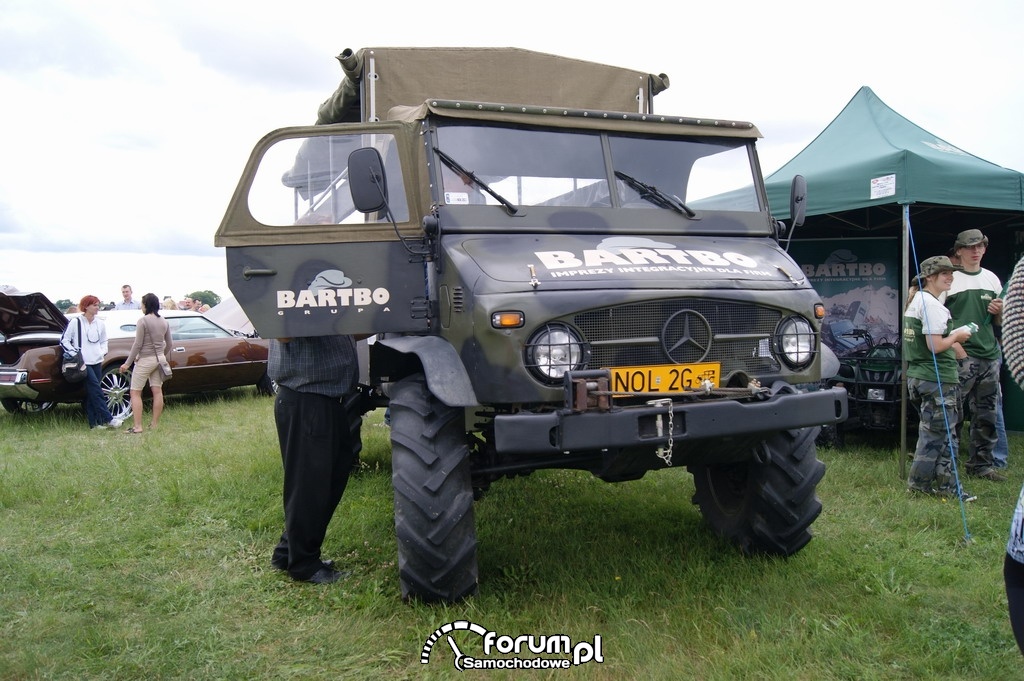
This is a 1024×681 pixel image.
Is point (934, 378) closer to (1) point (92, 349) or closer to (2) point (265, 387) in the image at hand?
(1) point (92, 349)

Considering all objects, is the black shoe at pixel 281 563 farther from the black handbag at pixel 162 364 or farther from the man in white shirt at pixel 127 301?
the man in white shirt at pixel 127 301

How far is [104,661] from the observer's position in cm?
339

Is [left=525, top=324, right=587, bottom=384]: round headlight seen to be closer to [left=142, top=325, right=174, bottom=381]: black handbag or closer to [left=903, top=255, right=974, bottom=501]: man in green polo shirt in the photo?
[left=903, top=255, right=974, bottom=501]: man in green polo shirt

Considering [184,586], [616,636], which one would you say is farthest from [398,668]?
[184,586]

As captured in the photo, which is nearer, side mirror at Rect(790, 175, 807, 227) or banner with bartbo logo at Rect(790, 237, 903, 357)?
side mirror at Rect(790, 175, 807, 227)

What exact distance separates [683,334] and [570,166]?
1335 mm

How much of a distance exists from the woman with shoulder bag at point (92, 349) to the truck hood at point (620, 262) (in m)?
7.10

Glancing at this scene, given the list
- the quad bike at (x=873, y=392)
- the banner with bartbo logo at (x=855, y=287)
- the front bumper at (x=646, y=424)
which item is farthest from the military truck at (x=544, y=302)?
the banner with bartbo logo at (x=855, y=287)

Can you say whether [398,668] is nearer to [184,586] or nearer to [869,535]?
[184,586]

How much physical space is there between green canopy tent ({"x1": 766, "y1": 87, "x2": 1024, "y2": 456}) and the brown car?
23.0 ft

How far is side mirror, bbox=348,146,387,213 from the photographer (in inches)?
158

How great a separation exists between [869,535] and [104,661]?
428cm

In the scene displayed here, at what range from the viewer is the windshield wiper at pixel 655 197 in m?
4.58

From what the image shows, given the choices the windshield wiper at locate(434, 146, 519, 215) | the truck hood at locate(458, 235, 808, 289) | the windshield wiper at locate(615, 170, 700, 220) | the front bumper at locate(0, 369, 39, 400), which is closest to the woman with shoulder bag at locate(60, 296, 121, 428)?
the front bumper at locate(0, 369, 39, 400)
